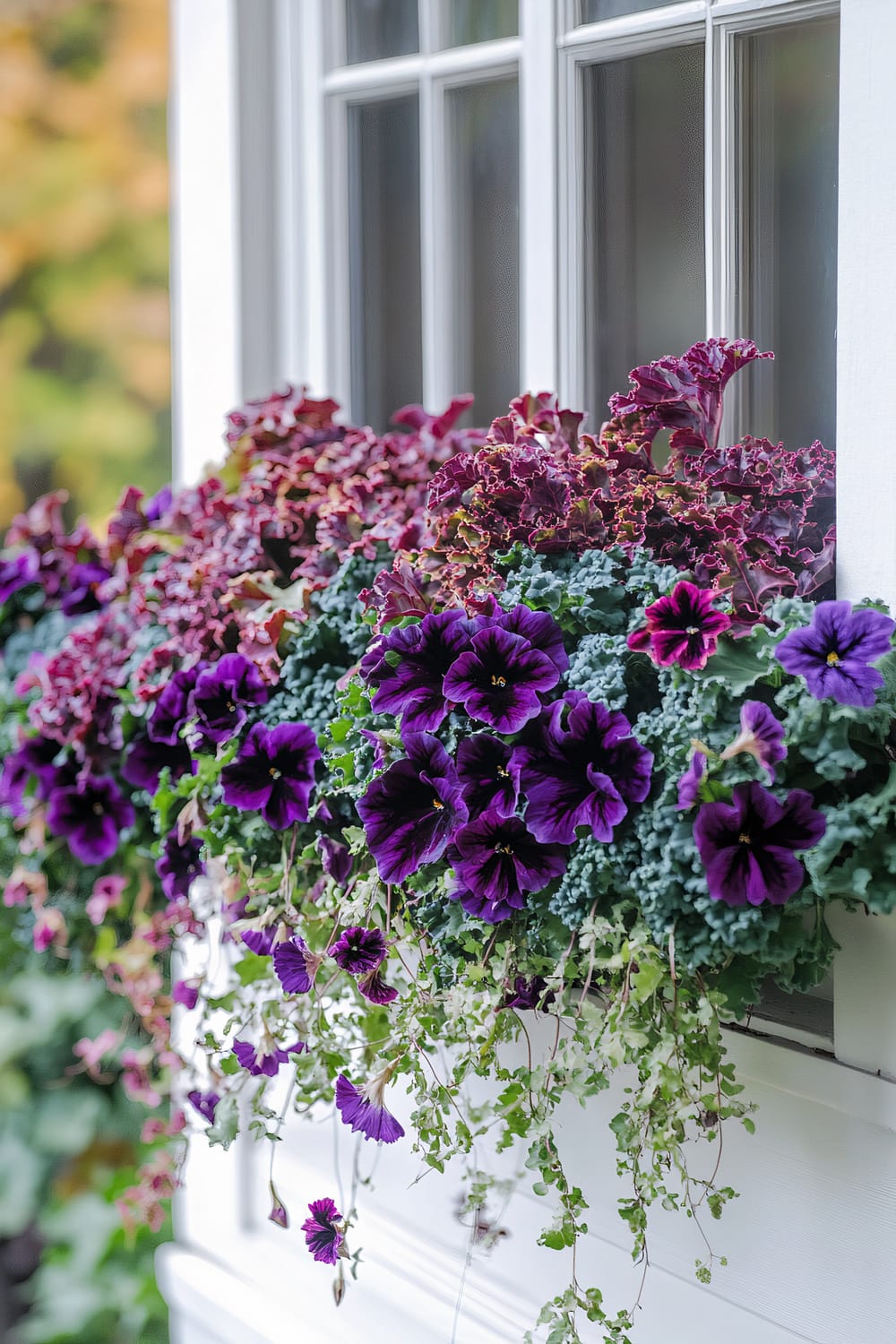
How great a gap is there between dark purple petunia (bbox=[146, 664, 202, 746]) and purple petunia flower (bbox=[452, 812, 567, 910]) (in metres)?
0.43

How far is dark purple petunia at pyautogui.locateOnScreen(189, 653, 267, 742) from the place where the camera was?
1.02 metres

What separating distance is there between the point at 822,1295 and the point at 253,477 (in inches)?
39.6

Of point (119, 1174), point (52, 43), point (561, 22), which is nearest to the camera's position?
point (561, 22)

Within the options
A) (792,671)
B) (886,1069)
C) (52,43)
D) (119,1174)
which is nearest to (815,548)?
(792,671)

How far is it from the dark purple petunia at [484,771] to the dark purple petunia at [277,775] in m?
0.23

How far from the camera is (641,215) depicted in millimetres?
1099

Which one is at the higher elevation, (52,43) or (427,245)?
(52,43)

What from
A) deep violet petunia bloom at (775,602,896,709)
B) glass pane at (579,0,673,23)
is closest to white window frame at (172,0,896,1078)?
glass pane at (579,0,673,23)

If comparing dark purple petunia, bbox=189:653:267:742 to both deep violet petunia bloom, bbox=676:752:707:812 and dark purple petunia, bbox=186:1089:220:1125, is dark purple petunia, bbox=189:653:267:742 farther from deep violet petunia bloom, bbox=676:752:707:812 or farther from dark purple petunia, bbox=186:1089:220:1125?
deep violet petunia bloom, bbox=676:752:707:812

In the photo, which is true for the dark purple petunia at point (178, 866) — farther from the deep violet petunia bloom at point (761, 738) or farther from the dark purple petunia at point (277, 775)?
the deep violet petunia bloom at point (761, 738)

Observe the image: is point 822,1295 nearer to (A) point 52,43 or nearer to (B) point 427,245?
(B) point 427,245

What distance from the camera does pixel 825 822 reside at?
0.69 meters

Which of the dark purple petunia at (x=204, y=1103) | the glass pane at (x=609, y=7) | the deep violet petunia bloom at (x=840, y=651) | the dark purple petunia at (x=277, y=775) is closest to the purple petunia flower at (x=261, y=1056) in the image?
the dark purple petunia at (x=204, y=1103)

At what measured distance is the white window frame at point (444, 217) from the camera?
803mm
